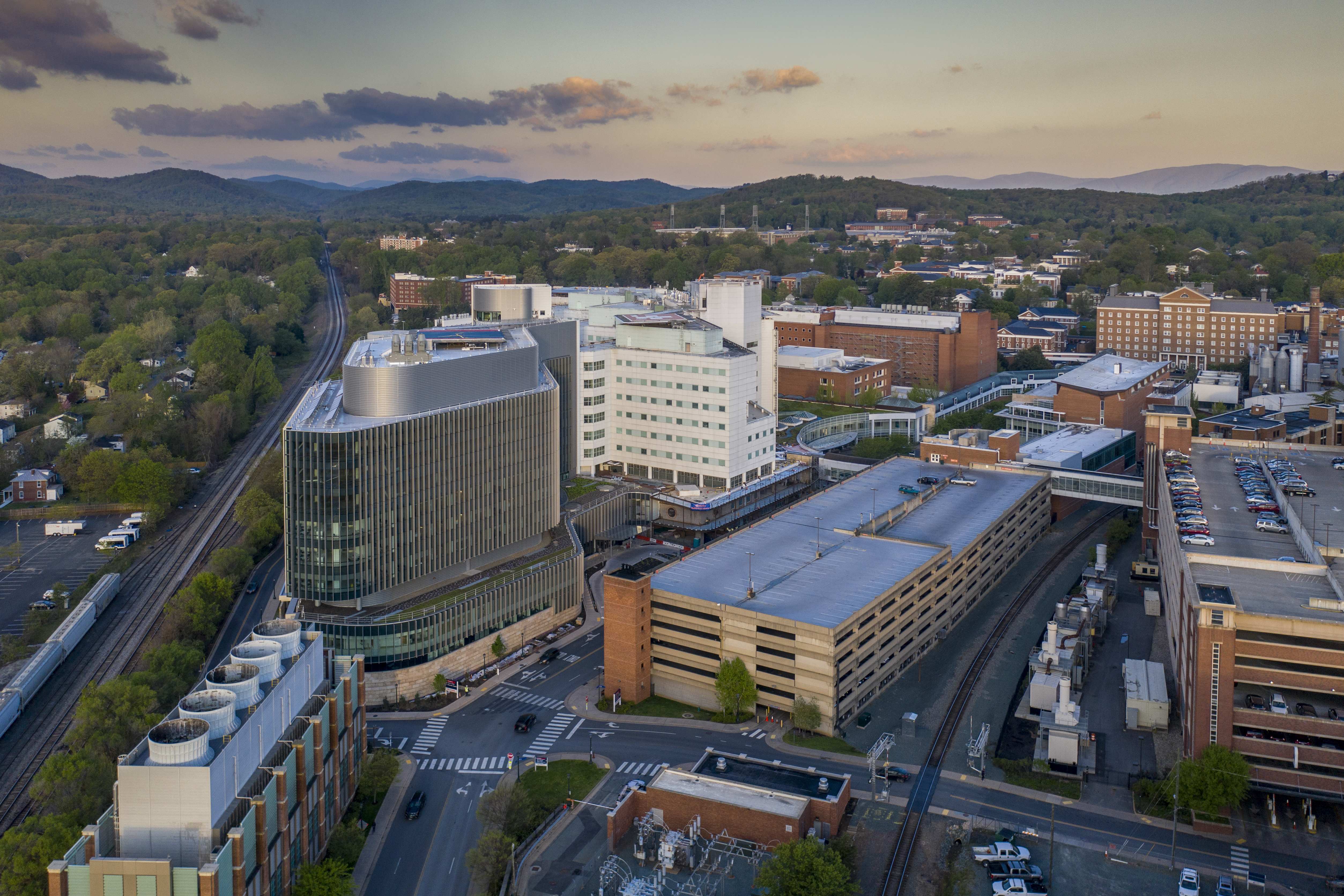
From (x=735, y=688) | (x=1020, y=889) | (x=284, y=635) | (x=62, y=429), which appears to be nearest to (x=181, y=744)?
(x=284, y=635)

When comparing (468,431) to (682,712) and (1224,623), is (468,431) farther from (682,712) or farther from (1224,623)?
(1224,623)

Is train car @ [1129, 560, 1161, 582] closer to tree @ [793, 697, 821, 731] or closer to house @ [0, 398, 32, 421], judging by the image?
tree @ [793, 697, 821, 731]

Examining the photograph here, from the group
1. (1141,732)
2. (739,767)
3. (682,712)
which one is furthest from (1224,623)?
(682,712)

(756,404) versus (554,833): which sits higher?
(756,404)

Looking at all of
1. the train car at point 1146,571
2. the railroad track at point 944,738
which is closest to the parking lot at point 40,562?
the railroad track at point 944,738

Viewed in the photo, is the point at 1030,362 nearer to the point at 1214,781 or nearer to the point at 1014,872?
the point at 1214,781

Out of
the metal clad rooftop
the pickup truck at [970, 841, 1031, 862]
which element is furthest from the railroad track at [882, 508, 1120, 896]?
the metal clad rooftop
